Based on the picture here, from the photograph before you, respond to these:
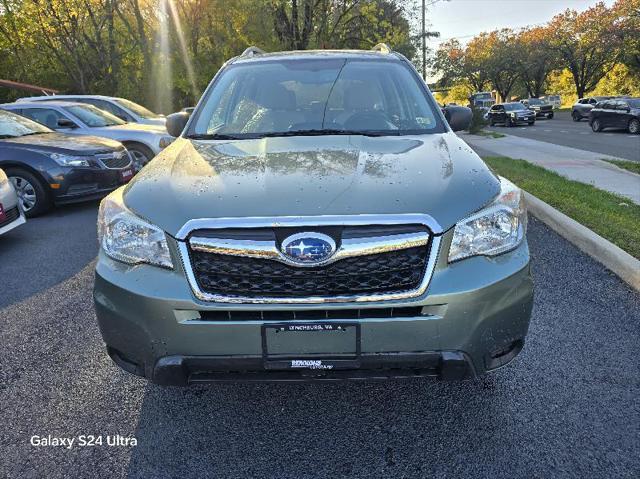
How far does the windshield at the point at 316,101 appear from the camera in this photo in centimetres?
348

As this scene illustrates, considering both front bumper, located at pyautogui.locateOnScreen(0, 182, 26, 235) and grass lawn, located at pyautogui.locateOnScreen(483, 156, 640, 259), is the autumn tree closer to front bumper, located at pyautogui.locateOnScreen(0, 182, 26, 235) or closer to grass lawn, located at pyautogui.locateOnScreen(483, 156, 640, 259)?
grass lawn, located at pyautogui.locateOnScreen(483, 156, 640, 259)

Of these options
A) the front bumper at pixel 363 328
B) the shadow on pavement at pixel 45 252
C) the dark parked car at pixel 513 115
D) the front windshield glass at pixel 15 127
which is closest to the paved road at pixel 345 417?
the front bumper at pixel 363 328

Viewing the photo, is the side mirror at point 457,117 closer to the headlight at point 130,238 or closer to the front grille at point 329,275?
the front grille at point 329,275

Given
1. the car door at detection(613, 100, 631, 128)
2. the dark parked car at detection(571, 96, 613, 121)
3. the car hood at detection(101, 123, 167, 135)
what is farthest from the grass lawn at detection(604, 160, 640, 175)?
the dark parked car at detection(571, 96, 613, 121)

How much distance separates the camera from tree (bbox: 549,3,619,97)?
43.8 m

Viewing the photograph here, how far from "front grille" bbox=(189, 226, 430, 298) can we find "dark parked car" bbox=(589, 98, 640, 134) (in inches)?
979

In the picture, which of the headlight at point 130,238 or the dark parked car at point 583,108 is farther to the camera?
the dark parked car at point 583,108

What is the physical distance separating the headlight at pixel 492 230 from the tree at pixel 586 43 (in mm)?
48530

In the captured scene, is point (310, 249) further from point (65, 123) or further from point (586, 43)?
point (586, 43)

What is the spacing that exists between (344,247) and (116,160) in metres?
7.13

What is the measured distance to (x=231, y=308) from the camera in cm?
220

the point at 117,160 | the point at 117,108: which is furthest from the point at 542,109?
the point at 117,160

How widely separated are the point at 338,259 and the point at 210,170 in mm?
890

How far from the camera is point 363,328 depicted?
217cm
